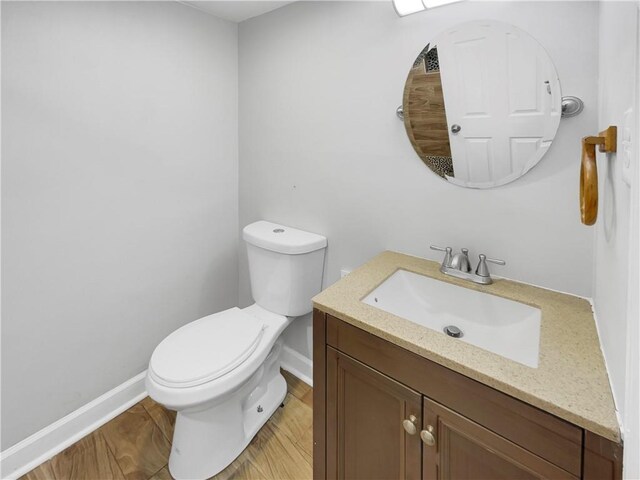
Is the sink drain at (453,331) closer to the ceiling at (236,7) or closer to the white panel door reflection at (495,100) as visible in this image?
the white panel door reflection at (495,100)

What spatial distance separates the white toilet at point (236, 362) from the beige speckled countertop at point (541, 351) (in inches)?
19.6

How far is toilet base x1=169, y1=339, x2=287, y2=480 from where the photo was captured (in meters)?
1.30

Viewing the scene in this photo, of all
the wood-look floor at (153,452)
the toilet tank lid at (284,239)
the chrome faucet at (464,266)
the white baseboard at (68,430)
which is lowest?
the wood-look floor at (153,452)

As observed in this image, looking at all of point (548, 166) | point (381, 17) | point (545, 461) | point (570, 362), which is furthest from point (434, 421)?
point (381, 17)

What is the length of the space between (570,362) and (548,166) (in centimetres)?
61

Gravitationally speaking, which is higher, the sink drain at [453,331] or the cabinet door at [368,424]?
the sink drain at [453,331]

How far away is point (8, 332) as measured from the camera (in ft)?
4.16

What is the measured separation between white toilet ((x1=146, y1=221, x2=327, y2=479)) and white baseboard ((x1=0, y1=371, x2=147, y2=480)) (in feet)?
1.63

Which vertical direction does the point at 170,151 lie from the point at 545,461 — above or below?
above

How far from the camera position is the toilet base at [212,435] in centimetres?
130

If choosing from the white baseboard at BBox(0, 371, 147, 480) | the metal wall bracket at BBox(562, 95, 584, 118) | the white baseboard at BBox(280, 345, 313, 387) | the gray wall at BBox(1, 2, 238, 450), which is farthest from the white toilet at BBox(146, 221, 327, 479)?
the metal wall bracket at BBox(562, 95, 584, 118)

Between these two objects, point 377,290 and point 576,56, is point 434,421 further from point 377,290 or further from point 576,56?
point 576,56

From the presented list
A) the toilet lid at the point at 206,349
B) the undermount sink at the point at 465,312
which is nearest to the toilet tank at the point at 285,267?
the toilet lid at the point at 206,349

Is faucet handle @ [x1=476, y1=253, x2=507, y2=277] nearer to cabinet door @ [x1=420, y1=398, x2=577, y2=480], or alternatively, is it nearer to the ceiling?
cabinet door @ [x1=420, y1=398, x2=577, y2=480]
